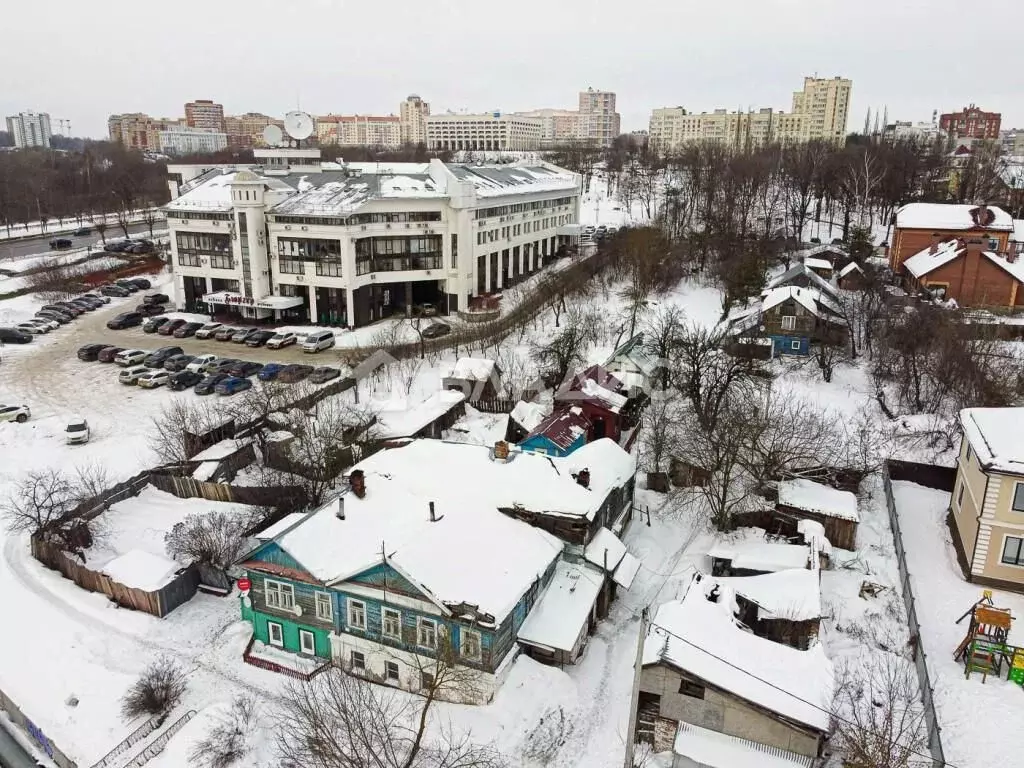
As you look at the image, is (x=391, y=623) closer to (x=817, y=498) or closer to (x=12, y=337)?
(x=817, y=498)

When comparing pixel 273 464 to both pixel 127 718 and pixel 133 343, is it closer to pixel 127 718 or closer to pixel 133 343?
pixel 127 718

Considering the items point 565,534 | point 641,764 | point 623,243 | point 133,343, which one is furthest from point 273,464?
point 623,243

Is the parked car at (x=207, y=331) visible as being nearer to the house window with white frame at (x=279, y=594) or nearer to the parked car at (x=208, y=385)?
the parked car at (x=208, y=385)

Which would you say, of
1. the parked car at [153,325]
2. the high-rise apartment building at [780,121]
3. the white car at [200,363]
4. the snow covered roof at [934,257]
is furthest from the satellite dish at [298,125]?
the high-rise apartment building at [780,121]

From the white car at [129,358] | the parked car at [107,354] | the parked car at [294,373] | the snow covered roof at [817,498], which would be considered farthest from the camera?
the parked car at [107,354]

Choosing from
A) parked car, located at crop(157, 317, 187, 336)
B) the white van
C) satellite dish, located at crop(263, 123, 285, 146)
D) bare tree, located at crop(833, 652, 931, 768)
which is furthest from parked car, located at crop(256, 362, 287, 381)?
satellite dish, located at crop(263, 123, 285, 146)

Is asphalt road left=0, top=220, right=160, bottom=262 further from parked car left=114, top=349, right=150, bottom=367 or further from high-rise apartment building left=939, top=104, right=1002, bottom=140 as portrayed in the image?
high-rise apartment building left=939, top=104, right=1002, bottom=140
